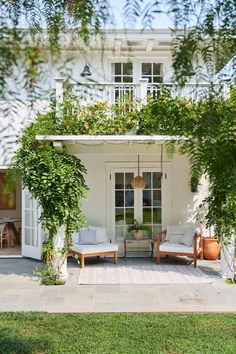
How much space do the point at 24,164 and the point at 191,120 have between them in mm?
6594

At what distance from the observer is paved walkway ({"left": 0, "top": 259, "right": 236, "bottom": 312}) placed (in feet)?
20.2

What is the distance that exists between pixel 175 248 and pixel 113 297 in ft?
9.78

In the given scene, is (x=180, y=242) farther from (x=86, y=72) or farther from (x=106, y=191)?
(x=86, y=72)

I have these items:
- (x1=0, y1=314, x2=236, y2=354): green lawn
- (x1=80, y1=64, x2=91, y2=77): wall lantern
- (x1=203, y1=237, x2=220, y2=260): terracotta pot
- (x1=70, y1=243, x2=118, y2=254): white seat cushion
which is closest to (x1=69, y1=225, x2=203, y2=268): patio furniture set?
(x1=70, y1=243, x2=118, y2=254): white seat cushion

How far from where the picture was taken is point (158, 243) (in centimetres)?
957

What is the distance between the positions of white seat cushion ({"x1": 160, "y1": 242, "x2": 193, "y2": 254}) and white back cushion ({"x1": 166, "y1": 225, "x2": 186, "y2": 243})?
1.16ft

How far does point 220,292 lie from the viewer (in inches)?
279

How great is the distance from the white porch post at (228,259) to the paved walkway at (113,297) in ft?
0.69

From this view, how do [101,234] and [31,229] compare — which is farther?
[31,229]

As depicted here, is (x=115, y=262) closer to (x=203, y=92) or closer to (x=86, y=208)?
(x=86, y=208)

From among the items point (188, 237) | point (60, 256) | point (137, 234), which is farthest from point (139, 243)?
point (60, 256)

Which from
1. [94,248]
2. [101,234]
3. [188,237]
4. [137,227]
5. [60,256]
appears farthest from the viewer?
[137,227]

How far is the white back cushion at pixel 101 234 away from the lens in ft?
32.4

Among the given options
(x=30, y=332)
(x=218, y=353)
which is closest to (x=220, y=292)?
(x=218, y=353)
